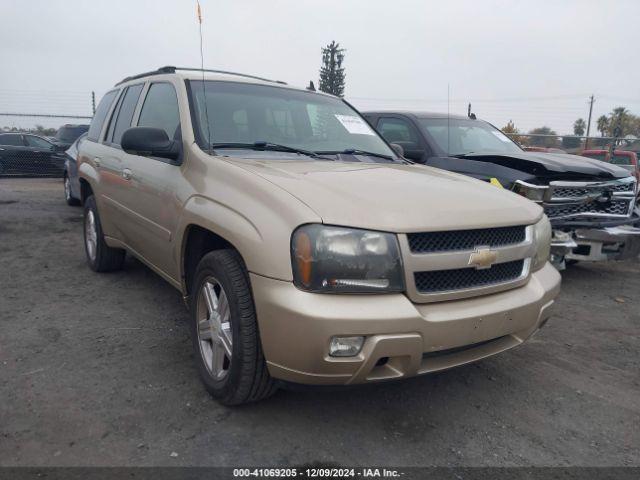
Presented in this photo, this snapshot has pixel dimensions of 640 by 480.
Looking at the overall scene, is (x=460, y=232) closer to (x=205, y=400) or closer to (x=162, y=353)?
(x=205, y=400)

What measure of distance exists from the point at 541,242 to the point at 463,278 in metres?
0.74

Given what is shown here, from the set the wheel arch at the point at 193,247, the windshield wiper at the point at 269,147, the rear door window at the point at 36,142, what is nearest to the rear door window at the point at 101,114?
the windshield wiper at the point at 269,147

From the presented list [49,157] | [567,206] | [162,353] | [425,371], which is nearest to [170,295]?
[162,353]

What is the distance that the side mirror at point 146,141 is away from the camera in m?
3.04

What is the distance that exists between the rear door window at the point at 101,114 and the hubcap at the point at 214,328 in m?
2.91

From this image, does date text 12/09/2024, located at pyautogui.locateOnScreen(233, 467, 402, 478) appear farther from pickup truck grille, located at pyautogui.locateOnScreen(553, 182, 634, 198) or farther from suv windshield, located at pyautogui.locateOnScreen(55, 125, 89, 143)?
suv windshield, located at pyautogui.locateOnScreen(55, 125, 89, 143)

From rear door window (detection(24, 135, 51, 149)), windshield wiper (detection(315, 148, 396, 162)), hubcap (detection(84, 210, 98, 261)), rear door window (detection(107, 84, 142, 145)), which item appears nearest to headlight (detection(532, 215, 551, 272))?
windshield wiper (detection(315, 148, 396, 162))

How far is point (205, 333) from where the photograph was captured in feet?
9.37

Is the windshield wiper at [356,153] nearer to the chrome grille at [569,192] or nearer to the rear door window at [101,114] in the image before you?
the chrome grille at [569,192]

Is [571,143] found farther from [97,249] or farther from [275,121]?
[97,249]

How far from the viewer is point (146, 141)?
305cm

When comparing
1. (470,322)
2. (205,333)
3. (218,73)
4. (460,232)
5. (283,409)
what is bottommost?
(283,409)

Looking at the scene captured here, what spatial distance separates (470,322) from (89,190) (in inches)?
164

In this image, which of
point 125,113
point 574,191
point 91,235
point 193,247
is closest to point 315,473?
point 193,247
